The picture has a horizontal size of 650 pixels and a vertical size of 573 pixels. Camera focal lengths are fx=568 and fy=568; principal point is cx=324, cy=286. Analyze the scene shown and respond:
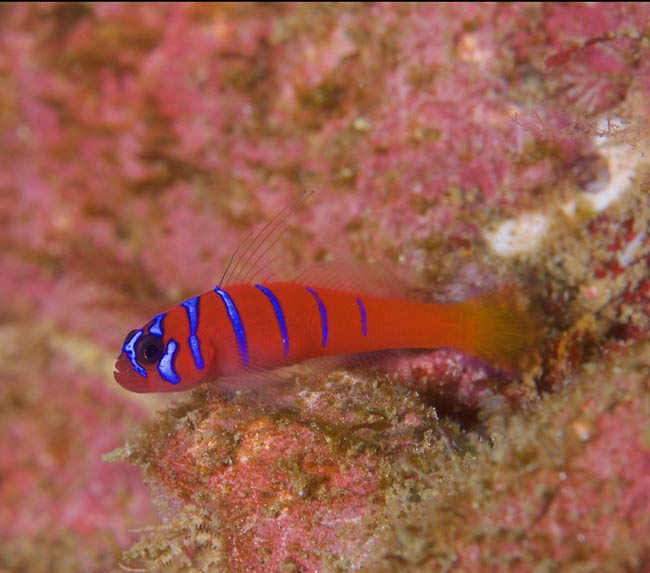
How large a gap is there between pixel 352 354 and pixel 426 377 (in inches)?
17.9

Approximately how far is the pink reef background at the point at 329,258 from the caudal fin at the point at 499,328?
136 millimetres

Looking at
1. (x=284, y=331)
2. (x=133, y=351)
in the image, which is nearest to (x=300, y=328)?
(x=284, y=331)

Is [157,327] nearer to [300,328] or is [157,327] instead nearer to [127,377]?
[127,377]

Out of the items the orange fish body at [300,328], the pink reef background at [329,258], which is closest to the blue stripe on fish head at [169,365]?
the orange fish body at [300,328]

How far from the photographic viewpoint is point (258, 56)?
12.8 ft

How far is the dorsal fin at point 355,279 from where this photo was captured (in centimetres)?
294

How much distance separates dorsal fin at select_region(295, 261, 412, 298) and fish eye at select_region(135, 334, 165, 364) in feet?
2.57

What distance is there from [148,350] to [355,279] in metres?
1.11

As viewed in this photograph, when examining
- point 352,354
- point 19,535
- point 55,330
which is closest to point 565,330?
point 352,354

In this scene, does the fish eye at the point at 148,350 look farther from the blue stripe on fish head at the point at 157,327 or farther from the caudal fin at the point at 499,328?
the caudal fin at the point at 499,328

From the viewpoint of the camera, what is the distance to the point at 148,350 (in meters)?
2.50

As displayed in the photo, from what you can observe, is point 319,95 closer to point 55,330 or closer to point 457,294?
point 457,294

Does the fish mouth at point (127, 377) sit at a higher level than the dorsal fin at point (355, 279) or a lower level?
lower

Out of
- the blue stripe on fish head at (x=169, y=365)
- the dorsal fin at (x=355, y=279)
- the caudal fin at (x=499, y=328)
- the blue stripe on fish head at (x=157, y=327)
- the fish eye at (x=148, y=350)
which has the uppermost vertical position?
the dorsal fin at (x=355, y=279)
